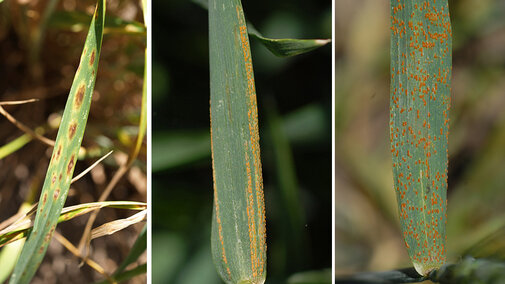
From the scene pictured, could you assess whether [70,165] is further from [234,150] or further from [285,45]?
[285,45]

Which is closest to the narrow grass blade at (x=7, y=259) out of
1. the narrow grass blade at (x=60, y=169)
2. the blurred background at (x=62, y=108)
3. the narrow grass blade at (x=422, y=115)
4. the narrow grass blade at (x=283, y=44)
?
the blurred background at (x=62, y=108)

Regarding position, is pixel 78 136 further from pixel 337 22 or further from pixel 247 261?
pixel 337 22

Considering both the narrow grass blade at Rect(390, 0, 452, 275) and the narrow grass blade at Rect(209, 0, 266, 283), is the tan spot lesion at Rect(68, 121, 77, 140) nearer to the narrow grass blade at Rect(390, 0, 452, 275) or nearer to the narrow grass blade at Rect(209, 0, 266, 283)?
the narrow grass blade at Rect(209, 0, 266, 283)

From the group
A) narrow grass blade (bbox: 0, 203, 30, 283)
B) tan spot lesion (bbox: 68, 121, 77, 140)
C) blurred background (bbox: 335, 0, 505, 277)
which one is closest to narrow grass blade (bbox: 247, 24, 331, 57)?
blurred background (bbox: 335, 0, 505, 277)

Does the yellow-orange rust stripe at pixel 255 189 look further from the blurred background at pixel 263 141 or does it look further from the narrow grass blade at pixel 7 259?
the narrow grass blade at pixel 7 259

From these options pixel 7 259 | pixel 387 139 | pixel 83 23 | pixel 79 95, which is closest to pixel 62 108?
pixel 83 23

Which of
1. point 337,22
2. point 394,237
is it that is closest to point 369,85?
point 337,22
